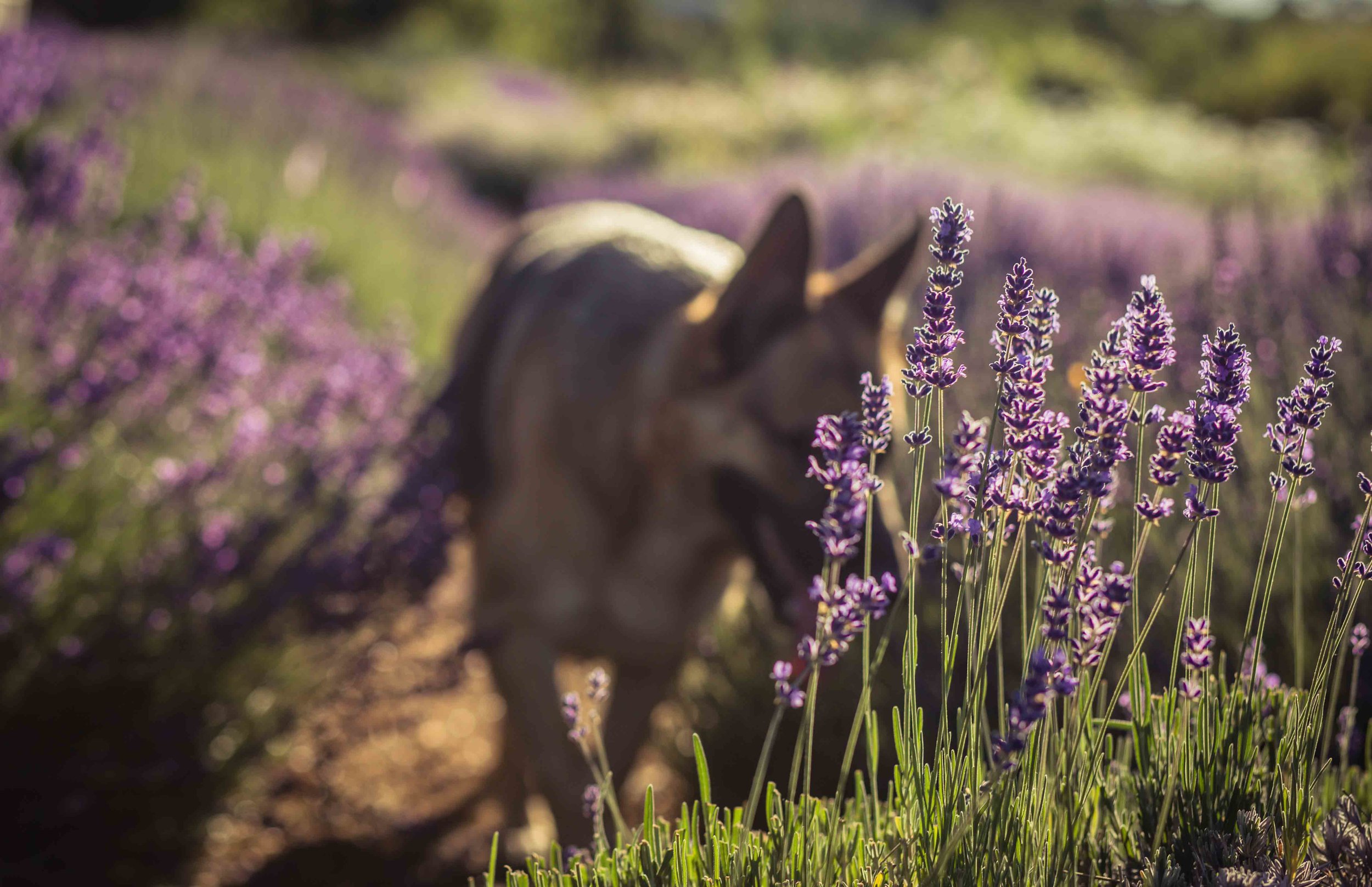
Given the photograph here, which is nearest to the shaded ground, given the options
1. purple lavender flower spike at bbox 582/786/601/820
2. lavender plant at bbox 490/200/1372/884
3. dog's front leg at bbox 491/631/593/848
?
dog's front leg at bbox 491/631/593/848

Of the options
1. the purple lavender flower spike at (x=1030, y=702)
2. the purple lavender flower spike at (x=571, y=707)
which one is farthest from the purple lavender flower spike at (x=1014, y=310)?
the purple lavender flower spike at (x=571, y=707)

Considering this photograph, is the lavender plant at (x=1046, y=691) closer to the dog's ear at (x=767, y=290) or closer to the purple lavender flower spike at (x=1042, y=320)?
the purple lavender flower spike at (x=1042, y=320)

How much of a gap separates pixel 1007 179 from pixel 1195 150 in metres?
7.58

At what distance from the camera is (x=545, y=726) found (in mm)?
2619

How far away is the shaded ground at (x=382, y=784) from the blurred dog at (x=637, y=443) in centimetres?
27

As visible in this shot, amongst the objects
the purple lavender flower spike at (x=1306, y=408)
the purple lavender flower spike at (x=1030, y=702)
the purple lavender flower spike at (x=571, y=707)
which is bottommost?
the purple lavender flower spike at (x=571, y=707)

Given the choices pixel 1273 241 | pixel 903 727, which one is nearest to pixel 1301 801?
pixel 903 727

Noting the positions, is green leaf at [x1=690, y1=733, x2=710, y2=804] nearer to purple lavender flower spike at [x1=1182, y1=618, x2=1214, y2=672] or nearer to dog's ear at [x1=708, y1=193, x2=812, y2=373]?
purple lavender flower spike at [x1=1182, y1=618, x2=1214, y2=672]

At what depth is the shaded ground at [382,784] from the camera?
269cm

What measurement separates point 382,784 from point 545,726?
0.88 m

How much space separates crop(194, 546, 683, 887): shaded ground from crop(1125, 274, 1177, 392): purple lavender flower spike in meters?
2.22

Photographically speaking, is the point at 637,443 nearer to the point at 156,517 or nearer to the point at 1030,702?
the point at 156,517

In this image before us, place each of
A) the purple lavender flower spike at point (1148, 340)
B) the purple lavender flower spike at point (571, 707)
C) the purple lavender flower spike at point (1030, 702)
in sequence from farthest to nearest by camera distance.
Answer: the purple lavender flower spike at point (571, 707) < the purple lavender flower spike at point (1148, 340) < the purple lavender flower spike at point (1030, 702)

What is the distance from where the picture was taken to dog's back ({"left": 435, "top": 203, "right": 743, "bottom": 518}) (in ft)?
8.40
